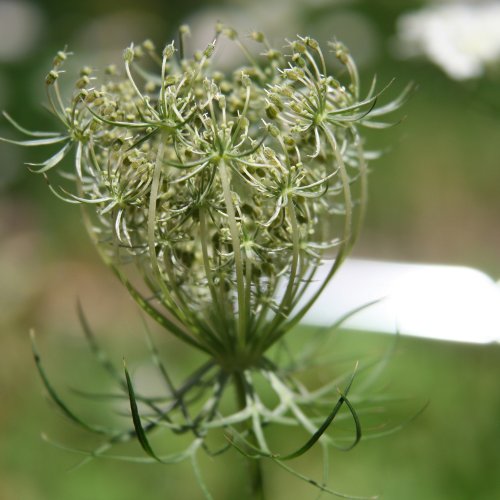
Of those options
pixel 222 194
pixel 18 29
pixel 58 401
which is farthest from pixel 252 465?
pixel 18 29

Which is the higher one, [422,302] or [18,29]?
[18,29]

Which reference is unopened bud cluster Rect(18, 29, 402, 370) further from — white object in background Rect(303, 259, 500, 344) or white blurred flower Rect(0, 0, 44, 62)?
white blurred flower Rect(0, 0, 44, 62)

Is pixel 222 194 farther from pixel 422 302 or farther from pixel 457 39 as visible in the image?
pixel 457 39

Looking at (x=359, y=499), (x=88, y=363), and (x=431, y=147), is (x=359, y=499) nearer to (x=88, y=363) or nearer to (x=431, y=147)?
(x=88, y=363)

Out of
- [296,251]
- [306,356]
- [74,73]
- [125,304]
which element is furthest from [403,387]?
[74,73]

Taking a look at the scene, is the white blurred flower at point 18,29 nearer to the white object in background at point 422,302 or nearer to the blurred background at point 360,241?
the blurred background at point 360,241

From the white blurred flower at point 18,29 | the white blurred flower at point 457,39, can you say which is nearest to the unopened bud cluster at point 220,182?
the white blurred flower at point 457,39
